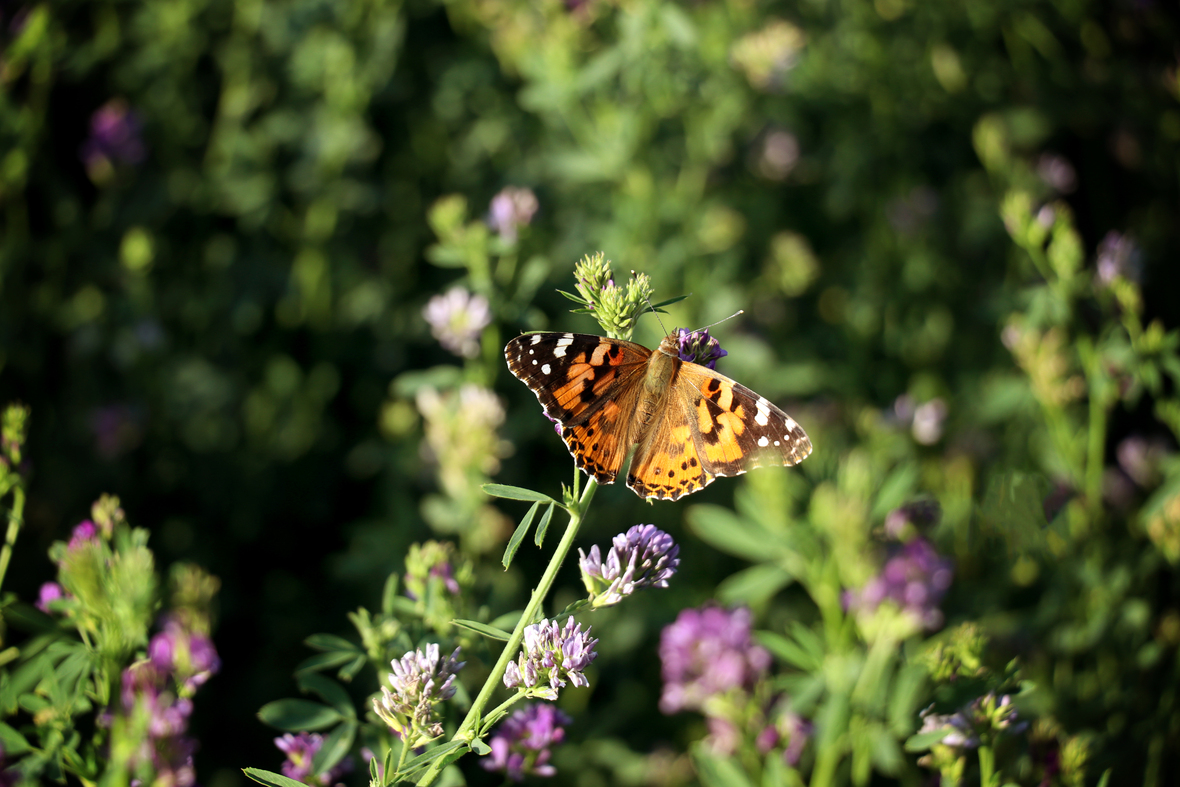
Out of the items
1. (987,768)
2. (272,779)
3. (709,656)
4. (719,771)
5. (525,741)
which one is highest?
(272,779)

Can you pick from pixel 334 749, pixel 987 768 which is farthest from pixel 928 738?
pixel 334 749

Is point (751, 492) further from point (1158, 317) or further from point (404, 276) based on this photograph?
point (1158, 317)

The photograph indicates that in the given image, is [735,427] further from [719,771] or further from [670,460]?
[719,771]

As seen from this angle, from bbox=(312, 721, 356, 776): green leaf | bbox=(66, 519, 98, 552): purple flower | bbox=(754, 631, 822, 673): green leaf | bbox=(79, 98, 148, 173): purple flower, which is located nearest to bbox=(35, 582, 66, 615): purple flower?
bbox=(66, 519, 98, 552): purple flower

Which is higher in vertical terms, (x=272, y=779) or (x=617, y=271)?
(x=272, y=779)

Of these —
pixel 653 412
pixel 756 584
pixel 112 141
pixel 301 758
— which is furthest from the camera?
pixel 112 141

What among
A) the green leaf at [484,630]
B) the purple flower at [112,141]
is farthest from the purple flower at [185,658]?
the purple flower at [112,141]

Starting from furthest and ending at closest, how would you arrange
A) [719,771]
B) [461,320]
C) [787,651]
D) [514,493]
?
[461,320], [787,651], [719,771], [514,493]

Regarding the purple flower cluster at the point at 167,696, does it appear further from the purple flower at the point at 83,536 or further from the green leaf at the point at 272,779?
the purple flower at the point at 83,536
